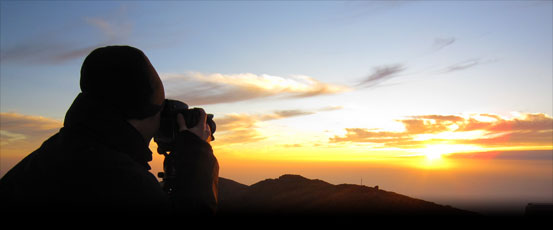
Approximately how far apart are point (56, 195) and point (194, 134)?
1.04 meters

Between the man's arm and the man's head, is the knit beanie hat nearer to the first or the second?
the man's head

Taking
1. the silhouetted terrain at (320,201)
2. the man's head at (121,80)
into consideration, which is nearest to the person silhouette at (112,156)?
the man's head at (121,80)

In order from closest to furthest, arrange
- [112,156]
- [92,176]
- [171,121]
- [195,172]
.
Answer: [92,176], [112,156], [195,172], [171,121]

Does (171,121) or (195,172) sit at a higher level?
(171,121)

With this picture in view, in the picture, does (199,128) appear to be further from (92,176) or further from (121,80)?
(92,176)

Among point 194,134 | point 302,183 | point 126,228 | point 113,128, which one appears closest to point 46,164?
point 113,128

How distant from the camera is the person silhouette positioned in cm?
209

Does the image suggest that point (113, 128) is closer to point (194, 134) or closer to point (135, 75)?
point (135, 75)

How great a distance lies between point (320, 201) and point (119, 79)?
5987 centimetres

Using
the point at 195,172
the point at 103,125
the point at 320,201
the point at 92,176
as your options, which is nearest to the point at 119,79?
the point at 103,125

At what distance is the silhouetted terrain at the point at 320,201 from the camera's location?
5303cm

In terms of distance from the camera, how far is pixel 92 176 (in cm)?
209

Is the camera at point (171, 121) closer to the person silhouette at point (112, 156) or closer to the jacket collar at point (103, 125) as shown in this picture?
the person silhouette at point (112, 156)

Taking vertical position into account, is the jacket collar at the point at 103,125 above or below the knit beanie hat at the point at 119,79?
below
